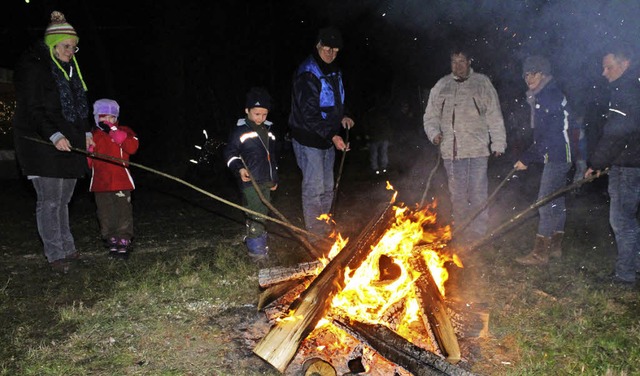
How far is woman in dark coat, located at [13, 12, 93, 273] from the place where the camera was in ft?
15.5

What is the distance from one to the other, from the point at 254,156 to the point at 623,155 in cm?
378

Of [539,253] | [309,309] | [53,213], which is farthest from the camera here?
[539,253]

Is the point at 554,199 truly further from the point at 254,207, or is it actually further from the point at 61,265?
the point at 61,265

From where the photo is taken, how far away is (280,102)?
24438mm

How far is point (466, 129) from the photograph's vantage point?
5840 mm

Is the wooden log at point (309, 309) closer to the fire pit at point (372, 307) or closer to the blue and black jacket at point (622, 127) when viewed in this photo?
the fire pit at point (372, 307)

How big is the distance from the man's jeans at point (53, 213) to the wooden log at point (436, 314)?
12.5ft

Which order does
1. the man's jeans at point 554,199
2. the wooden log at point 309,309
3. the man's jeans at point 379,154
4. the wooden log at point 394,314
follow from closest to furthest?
the wooden log at point 309,309 < the wooden log at point 394,314 < the man's jeans at point 554,199 < the man's jeans at point 379,154

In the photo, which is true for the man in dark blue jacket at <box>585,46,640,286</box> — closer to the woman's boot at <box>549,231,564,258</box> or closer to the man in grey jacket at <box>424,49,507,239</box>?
the woman's boot at <box>549,231,564,258</box>

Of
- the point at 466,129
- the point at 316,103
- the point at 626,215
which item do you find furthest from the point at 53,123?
the point at 626,215

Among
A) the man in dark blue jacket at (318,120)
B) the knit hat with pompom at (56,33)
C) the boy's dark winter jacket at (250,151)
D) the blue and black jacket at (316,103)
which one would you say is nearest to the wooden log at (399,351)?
the man in dark blue jacket at (318,120)

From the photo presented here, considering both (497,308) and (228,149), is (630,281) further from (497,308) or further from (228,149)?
(228,149)

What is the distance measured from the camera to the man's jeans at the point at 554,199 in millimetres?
5418

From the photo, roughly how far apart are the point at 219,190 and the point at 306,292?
8.01 m
